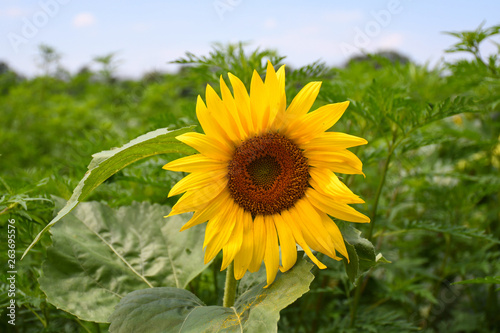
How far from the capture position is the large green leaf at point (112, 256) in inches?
35.3

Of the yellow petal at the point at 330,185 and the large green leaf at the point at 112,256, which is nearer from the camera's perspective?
the yellow petal at the point at 330,185

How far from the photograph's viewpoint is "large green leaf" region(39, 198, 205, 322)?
2.94ft

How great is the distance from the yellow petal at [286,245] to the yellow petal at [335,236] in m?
0.07

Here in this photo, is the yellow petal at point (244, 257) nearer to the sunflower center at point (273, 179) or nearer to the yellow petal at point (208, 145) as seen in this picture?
the sunflower center at point (273, 179)

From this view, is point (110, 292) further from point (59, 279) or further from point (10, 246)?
point (10, 246)

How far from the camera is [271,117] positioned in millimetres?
781

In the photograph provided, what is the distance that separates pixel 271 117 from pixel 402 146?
571mm

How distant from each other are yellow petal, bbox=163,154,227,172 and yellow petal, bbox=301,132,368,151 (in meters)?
0.20

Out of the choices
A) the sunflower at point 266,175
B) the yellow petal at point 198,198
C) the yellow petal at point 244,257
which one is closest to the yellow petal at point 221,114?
the sunflower at point 266,175

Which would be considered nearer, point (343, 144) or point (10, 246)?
point (343, 144)

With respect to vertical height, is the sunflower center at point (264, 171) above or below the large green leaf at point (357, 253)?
above

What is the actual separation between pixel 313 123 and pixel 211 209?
10.5 inches

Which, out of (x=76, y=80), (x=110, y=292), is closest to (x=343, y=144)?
(x=110, y=292)

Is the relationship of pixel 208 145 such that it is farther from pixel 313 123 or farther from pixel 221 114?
pixel 313 123
